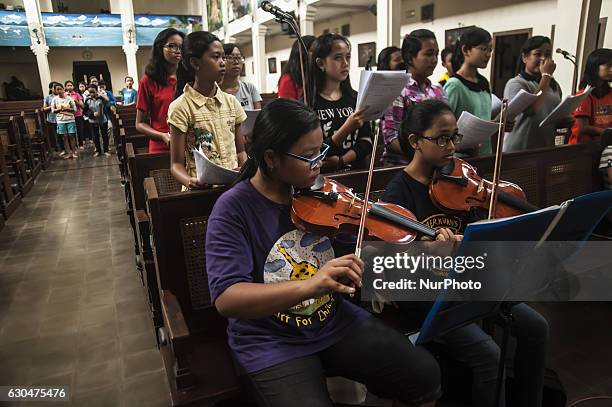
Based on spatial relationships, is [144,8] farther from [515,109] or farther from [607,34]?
[515,109]

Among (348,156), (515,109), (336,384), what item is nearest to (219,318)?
(336,384)

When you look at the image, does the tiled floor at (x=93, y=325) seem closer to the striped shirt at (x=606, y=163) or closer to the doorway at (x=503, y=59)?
the striped shirt at (x=606, y=163)

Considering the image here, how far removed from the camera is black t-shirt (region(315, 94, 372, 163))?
2236 mm

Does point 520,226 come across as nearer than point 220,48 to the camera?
Yes

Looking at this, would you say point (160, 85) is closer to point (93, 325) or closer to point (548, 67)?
point (93, 325)

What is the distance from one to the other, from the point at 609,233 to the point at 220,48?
2.37 meters

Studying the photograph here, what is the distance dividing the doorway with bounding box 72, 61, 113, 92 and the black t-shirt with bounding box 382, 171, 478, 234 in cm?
1886

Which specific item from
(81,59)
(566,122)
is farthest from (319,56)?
(81,59)

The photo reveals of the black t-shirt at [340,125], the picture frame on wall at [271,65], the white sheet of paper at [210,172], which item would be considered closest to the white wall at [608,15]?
the black t-shirt at [340,125]

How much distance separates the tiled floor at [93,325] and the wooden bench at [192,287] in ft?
1.78

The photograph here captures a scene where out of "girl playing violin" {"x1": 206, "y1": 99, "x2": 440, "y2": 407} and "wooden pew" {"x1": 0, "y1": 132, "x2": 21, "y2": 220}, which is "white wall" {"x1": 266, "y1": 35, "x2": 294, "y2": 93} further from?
"girl playing violin" {"x1": 206, "y1": 99, "x2": 440, "y2": 407}

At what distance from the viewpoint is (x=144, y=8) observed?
1845cm

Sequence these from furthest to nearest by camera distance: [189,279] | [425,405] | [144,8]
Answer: [144,8], [189,279], [425,405]

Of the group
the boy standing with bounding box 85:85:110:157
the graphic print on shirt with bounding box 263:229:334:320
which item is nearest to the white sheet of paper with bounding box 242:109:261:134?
the graphic print on shirt with bounding box 263:229:334:320
